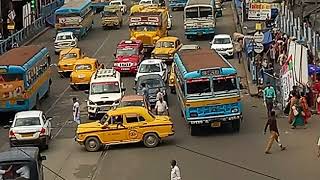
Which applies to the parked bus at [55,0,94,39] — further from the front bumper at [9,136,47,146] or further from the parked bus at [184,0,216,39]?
the front bumper at [9,136,47,146]

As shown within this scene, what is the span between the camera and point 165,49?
164 feet

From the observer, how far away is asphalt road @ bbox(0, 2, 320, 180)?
25.3 metres

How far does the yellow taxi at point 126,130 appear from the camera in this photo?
29031mm

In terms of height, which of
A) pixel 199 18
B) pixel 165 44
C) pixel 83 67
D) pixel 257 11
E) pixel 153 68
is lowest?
pixel 83 67

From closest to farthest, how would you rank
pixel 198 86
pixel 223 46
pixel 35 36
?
pixel 198 86, pixel 223 46, pixel 35 36

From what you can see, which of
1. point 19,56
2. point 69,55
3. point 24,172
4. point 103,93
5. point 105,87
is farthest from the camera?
point 69,55

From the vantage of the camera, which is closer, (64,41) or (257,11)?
(257,11)

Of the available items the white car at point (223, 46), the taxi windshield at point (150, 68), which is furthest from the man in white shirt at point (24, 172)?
the white car at point (223, 46)

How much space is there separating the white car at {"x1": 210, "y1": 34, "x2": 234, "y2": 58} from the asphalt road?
45.3 feet

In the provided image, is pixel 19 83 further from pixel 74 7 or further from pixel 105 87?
pixel 74 7

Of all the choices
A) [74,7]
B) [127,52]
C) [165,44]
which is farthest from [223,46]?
[74,7]

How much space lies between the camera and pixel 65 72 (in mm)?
47750

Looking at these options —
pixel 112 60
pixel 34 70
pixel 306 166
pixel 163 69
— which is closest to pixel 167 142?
pixel 306 166

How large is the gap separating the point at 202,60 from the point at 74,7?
31.1 metres
